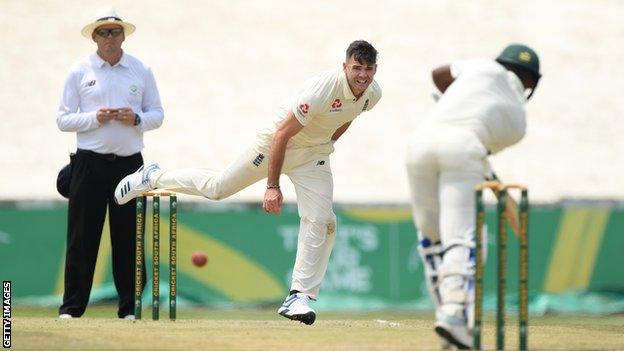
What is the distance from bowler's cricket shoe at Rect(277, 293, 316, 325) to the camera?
8109 mm

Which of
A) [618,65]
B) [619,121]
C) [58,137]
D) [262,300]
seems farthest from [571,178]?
[262,300]

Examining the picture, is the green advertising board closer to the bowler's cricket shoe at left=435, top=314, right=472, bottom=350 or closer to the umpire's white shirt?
the umpire's white shirt

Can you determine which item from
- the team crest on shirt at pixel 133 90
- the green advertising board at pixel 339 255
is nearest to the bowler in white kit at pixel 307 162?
the team crest on shirt at pixel 133 90

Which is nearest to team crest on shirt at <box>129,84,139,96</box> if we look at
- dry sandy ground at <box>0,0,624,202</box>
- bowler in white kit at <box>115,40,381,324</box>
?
bowler in white kit at <box>115,40,381,324</box>

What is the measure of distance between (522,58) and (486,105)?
1.09ft

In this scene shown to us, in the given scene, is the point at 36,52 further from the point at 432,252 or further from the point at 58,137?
the point at 432,252

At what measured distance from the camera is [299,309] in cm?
812

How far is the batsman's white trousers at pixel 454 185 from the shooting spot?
251 inches

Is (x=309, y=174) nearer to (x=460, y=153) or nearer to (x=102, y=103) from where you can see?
(x=102, y=103)

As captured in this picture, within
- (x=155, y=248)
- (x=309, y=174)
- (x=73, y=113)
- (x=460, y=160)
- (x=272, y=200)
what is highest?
(x=73, y=113)

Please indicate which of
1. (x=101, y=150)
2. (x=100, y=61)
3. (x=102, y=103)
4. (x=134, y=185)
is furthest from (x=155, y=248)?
(x=100, y=61)

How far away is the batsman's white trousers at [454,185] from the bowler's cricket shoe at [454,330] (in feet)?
0.28

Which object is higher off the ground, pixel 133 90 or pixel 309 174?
pixel 133 90

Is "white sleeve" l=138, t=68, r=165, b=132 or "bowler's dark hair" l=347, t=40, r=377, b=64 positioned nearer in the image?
"bowler's dark hair" l=347, t=40, r=377, b=64
